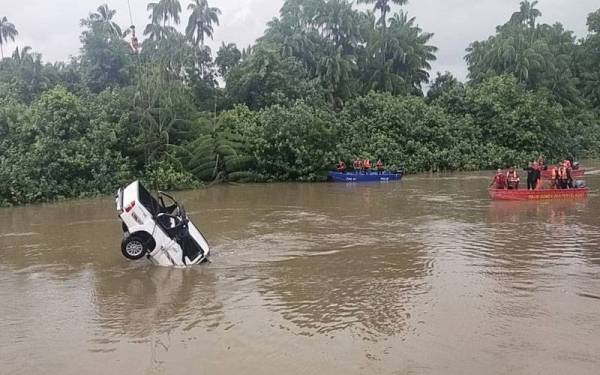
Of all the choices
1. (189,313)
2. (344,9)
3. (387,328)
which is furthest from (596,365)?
(344,9)

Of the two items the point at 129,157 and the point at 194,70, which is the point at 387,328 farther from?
the point at 194,70

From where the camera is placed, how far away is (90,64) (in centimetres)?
3919

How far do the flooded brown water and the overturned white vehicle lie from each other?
0.99 feet

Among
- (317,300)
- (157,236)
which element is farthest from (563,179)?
(157,236)

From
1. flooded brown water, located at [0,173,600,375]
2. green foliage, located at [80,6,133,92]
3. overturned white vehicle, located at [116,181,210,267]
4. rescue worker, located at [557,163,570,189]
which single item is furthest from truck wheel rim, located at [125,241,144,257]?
green foliage, located at [80,6,133,92]

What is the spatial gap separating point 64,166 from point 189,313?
19177 mm

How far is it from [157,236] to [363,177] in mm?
21144

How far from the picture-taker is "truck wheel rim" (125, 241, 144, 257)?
1131 cm

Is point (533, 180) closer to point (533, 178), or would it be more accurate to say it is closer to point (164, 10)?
point (533, 178)

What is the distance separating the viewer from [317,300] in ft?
30.1

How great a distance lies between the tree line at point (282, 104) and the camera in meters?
26.7

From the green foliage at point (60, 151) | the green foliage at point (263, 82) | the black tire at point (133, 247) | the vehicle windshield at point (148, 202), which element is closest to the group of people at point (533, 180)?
the vehicle windshield at point (148, 202)

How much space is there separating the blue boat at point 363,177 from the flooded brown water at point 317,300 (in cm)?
1372

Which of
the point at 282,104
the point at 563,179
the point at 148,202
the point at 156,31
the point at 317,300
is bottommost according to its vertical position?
the point at 317,300
